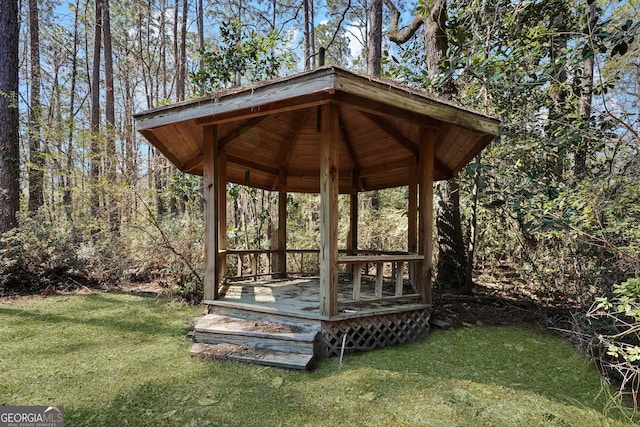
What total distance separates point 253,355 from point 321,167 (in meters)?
2.11

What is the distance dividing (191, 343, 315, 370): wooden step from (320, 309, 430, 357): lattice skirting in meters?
0.34

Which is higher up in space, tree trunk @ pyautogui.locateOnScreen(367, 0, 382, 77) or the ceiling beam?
tree trunk @ pyautogui.locateOnScreen(367, 0, 382, 77)

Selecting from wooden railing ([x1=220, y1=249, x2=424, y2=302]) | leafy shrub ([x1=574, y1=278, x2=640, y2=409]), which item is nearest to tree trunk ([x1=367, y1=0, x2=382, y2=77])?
wooden railing ([x1=220, y1=249, x2=424, y2=302])

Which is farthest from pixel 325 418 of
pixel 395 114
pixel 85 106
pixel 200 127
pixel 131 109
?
pixel 85 106

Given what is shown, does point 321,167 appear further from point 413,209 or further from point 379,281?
point 413,209

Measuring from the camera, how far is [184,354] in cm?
361

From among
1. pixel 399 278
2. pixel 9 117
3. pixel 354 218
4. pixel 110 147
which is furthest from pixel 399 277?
pixel 110 147

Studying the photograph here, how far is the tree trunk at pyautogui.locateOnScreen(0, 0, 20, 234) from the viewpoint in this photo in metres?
6.80

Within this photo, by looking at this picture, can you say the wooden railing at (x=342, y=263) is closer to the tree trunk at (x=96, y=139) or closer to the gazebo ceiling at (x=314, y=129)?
the gazebo ceiling at (x=314, y=129)

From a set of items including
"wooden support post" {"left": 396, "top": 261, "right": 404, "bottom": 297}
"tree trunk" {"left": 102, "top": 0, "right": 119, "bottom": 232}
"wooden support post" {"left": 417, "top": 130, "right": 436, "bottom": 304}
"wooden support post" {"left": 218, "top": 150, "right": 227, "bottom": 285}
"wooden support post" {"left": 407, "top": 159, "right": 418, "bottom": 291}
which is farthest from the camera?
"tree trunk" {"left": 102, "top": 0, "right": 119, "bottom": 232}

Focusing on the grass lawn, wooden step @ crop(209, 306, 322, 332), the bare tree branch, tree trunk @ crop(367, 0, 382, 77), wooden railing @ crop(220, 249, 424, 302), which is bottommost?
the grass lawn

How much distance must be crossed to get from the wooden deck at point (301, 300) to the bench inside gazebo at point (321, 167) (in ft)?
0.06

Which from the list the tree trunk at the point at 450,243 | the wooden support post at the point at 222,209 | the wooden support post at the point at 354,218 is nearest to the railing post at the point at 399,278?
the tree trunk at the point at 450,243

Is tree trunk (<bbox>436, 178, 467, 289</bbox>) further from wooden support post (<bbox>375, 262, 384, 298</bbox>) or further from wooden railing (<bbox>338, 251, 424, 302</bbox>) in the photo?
wooden support post (<bbox>375, 262, 384, 298</bbox>)
